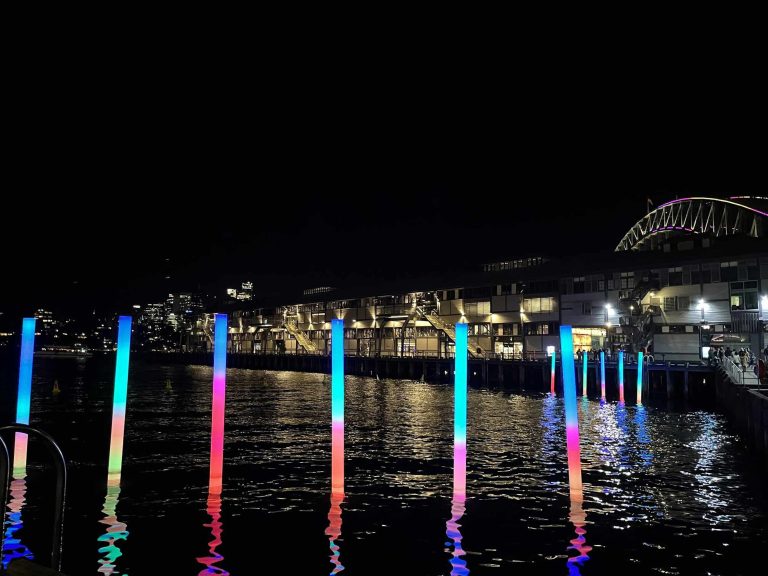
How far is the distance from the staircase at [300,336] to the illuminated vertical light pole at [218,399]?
94.0 metres

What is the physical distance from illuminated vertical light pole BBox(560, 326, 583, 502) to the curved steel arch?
6136cm

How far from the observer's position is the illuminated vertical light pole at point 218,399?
15.7 m

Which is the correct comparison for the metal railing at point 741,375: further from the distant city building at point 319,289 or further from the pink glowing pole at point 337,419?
the distant city building at point 319,289

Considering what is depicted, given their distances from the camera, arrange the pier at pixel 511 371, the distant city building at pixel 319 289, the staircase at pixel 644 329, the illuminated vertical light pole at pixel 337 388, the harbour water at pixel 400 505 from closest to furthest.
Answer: the harbour water at pixel 400 505 → the illuminated vertical light pole at pixel 337 388 → the pier at pixel 511 371 → the staircase at pixel 644 329 → the distant city building at pixel 319 289

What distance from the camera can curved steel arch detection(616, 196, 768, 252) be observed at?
71.2 metres

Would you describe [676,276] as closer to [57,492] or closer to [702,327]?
[702,327]

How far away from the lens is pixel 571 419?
1585 centimetres

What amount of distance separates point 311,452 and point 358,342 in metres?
77.8

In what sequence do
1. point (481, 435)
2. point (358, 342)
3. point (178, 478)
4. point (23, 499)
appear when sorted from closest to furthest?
point (23, 499)
point (178, 478)
point (481, 435)
point (358, 342)

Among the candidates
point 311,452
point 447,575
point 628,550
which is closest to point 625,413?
point 311,452

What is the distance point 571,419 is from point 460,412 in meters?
2.69

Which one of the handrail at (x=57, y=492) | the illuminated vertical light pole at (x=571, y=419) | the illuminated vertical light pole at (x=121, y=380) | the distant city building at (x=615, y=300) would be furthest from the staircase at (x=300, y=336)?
the handrail at (x=57, y=492)

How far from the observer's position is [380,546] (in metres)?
12.7

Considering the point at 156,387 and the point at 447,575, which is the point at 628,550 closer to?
the point at 447,575
